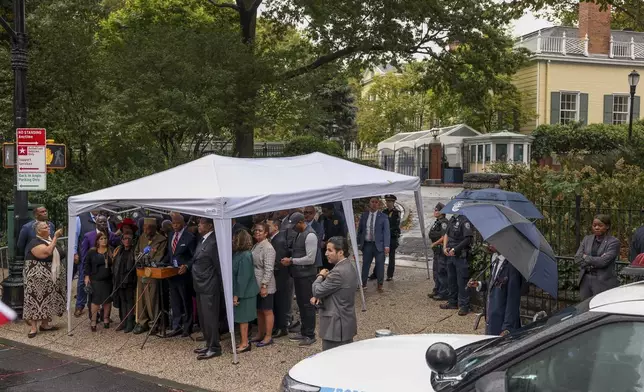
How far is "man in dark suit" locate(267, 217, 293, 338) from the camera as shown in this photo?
9188mm

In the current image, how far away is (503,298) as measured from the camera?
7.71 m

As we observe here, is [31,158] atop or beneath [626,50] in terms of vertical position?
beneath

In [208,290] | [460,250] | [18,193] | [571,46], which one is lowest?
[208,290]

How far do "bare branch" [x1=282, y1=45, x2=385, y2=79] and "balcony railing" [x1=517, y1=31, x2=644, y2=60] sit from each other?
14881mm

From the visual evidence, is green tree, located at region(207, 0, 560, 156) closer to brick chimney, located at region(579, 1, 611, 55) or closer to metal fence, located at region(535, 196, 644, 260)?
metal fence, located at region(535, 196, 644, 260)

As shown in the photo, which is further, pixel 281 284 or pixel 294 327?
pixel 294 327

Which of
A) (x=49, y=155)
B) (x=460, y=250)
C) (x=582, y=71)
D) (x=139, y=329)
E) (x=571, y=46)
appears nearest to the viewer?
(x=139, y=329)

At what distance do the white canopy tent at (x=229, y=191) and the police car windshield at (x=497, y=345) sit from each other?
4844 mm

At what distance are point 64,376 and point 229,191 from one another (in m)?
3.11

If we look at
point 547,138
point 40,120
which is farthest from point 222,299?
point 547,138

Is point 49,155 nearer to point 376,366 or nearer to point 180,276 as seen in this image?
point 180,276

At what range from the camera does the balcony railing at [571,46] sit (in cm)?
3256

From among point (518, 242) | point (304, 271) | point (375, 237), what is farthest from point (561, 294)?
point (304, 271)

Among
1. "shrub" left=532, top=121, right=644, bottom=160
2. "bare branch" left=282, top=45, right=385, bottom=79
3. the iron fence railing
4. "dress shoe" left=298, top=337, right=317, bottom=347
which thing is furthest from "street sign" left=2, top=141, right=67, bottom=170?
"shrub" left=532, top=121, right=644, bottom=160
